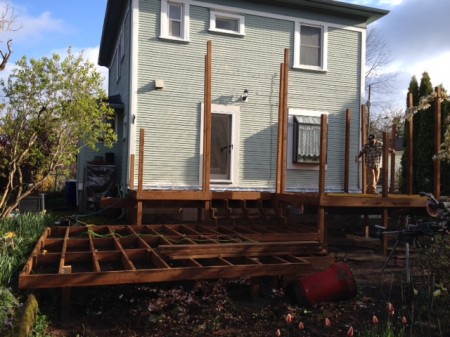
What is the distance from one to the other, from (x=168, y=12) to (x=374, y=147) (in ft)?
19.8

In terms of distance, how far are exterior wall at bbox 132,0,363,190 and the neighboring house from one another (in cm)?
3

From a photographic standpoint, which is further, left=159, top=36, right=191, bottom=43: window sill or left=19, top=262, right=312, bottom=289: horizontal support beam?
left=159, top=36, right=191, bottom=43: window sill

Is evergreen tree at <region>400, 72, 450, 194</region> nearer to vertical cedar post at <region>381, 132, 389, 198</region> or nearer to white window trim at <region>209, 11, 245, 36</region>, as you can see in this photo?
vertical cedar post at <region>381, 132, 389, 198</region>

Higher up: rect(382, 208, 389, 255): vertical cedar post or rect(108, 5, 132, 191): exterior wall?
rect(108, 5, 132, 191): exterior wall

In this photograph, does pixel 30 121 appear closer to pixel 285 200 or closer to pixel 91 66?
pixel 91 66

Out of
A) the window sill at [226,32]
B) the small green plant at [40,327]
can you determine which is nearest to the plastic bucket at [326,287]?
the small green plant at [40,327]

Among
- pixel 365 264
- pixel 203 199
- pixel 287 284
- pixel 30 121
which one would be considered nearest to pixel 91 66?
pixel 30 121

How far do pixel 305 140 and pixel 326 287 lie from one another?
752 cm

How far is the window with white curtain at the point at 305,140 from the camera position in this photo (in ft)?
40.5

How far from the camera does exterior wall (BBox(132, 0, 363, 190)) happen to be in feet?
36.9

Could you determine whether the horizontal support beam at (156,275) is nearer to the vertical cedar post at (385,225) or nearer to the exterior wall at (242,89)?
the vertical cedar post at (385,225)

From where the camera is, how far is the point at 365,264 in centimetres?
786

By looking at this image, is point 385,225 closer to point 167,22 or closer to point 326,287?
point 326,287

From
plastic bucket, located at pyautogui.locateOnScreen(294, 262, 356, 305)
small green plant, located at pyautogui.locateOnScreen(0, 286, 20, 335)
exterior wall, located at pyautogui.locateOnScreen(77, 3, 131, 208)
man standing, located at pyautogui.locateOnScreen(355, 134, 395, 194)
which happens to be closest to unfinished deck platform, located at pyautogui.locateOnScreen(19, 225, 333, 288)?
small green plant, located at pyautogui.locateOnScreen(0, 286, 20, 335)
